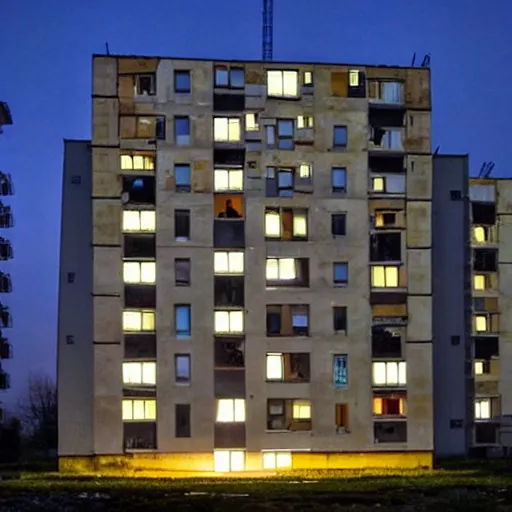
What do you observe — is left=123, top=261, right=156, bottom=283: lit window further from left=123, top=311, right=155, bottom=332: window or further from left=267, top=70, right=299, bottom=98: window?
left=267, top=70, right=299, bottom=98: window

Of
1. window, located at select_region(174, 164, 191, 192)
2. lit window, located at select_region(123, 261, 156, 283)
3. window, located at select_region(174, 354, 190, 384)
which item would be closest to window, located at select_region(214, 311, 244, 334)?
window, located at select_region(174, 354, 190, 384)

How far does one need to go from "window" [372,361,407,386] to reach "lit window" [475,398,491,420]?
11.7 meters

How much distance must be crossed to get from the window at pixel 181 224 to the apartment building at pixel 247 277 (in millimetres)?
80

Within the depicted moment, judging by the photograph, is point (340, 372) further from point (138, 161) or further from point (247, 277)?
point (138, 161)

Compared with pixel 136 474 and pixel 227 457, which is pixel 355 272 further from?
pixel 136 474

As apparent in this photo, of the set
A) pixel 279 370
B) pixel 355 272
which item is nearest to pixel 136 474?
pixel 279 370

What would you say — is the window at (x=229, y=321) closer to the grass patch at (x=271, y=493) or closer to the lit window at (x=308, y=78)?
the grass patch at (x=271, y=493)

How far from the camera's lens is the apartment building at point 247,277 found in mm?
52938

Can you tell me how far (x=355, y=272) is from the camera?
5428 centimetres

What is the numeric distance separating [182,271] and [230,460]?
10886 mm

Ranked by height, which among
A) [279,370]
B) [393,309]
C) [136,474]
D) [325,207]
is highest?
[325,207]

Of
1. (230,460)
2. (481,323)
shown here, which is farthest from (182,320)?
(481,323)

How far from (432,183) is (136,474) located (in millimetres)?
25013

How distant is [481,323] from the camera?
65.6m
